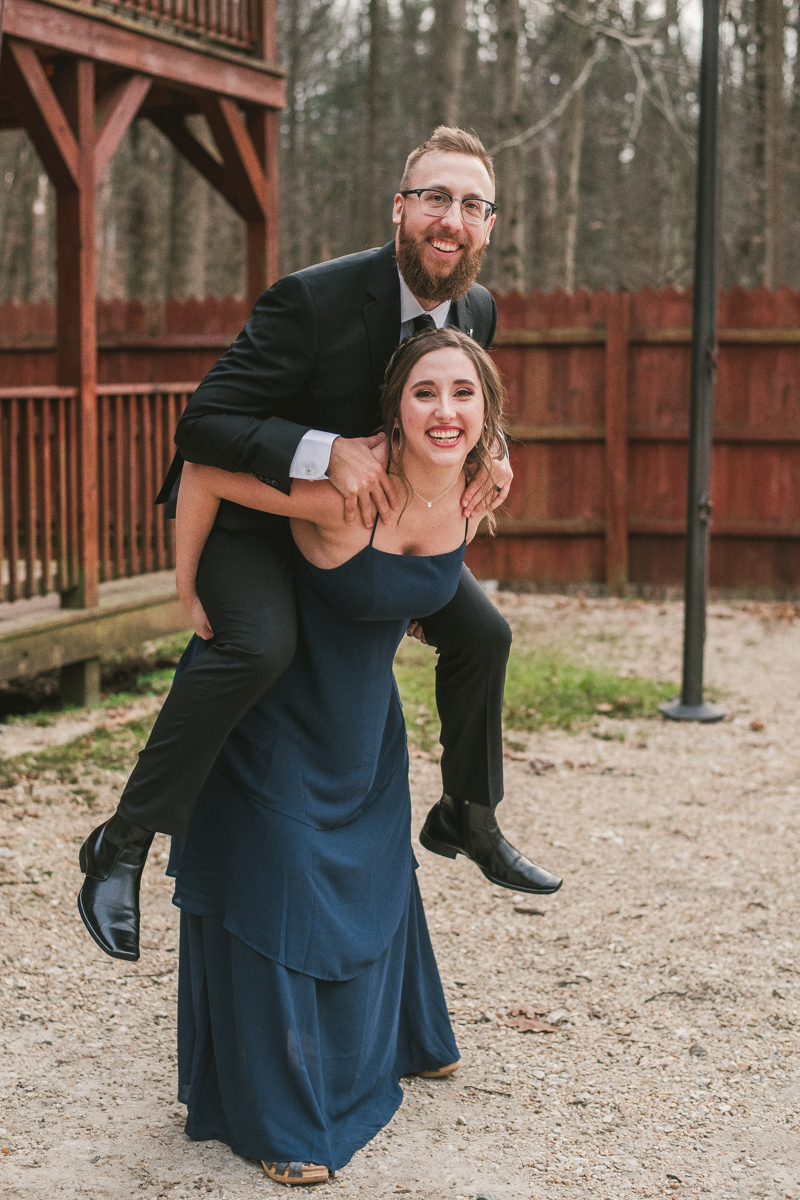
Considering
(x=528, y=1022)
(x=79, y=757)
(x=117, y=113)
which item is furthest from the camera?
(x=117, y=113)

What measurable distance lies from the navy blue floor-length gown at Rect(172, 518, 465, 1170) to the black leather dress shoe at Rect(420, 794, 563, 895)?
11.5 inches

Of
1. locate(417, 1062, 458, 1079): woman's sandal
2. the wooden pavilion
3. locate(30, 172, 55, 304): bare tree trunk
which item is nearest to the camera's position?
locate(417, 1062, 458, 1079): woman's sandal

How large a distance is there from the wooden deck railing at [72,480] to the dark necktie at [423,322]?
3.93 metres

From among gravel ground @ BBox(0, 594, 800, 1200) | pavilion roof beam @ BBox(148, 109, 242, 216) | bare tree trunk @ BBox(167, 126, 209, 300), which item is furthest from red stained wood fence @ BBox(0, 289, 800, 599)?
bare tree trunk @ BBox(167, 126, 209, 300)

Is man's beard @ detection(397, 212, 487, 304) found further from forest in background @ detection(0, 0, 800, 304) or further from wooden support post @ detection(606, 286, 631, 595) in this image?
forest in background @ detection(0, 0, 800, 304)

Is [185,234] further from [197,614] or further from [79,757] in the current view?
[197,614]

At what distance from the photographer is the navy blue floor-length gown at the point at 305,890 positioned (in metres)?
2.71

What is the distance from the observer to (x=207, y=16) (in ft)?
26.2

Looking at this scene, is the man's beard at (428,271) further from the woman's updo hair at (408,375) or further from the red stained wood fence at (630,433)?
the red stained wood fence at (630,433)

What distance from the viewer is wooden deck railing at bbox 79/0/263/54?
717 centimetres

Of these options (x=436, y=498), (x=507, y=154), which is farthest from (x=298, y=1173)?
(x=507, y=154)

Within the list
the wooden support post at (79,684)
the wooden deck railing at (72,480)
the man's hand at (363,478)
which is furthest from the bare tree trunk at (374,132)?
the man's hand at (363,478)

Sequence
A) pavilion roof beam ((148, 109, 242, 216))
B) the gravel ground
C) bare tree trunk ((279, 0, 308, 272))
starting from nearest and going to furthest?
the gravel ground
pavilion roof beam ((148, 109, 242, 216))
bare tree trunk ((279, 0, 308, 272))

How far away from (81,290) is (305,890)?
16.0ft
